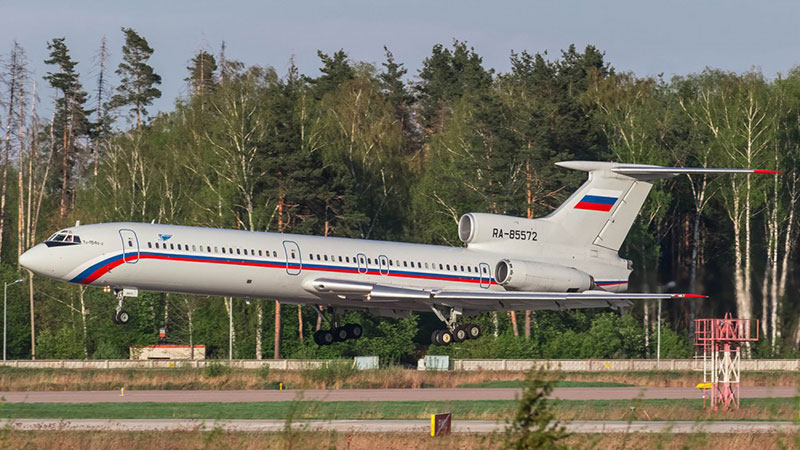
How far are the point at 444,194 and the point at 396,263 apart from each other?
32090mm

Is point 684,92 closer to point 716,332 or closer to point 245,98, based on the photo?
point 245,98

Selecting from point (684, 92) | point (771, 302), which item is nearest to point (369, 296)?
point (771, 302)

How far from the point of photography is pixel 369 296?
3616 centimetres

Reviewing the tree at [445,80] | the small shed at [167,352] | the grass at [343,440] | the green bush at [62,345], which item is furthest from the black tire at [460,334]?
the tree at [445,80]

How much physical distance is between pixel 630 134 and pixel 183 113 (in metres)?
29.7

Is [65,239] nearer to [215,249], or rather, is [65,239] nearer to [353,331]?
[215,249]

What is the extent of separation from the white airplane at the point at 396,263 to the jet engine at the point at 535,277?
0.03 metres

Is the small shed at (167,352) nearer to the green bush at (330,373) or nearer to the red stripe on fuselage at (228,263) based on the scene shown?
the green bush at (330,373)

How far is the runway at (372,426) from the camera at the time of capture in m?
25.5

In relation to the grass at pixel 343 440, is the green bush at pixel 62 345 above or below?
below

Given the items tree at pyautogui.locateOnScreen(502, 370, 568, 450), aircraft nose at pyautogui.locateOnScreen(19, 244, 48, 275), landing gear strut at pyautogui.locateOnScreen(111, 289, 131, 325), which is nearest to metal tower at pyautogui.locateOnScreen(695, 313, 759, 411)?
landing gear strut at pyautogui.locateOnScreen(111, 289, 131, 325)

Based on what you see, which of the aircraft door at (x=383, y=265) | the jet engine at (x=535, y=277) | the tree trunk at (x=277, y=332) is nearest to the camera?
the aircraft door at (x=383, y=265)

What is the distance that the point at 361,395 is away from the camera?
1538 inches

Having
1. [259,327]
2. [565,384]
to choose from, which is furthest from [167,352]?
[565,384]
